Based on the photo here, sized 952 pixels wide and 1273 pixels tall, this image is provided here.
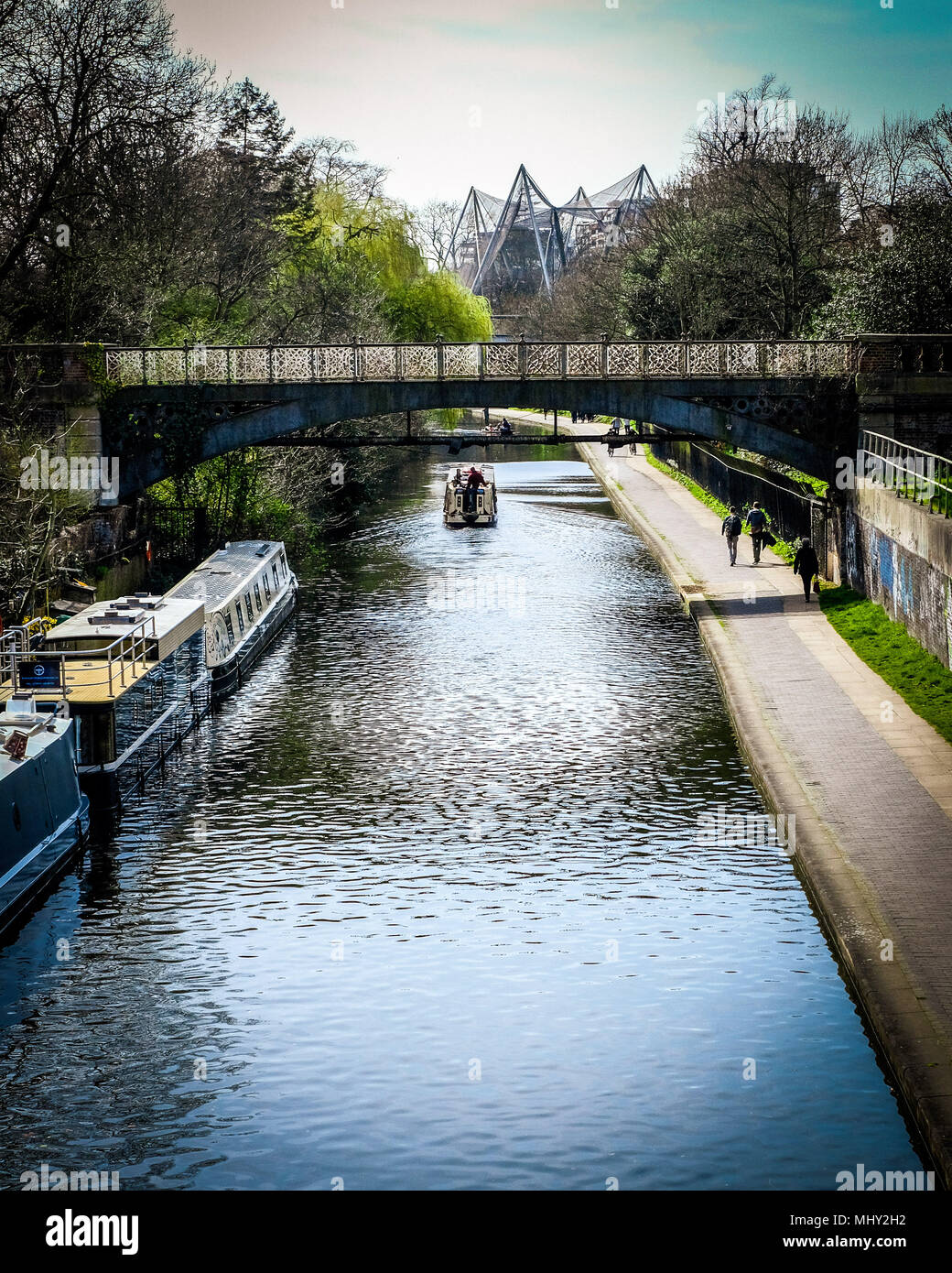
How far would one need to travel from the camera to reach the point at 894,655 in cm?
3000

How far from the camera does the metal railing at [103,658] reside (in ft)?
75.0

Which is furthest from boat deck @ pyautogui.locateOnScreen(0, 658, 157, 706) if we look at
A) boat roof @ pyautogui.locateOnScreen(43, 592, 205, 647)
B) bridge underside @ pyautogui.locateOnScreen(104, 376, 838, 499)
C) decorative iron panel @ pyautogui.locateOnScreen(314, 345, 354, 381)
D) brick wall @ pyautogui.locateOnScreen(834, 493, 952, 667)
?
decorative iron panel @ pyautogui.locateOnScreen(314, 345, 354, 381)

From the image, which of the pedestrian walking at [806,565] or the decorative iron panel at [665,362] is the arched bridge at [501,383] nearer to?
the decorative iron panel at [665,362]

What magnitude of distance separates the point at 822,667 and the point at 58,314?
83.3 feet

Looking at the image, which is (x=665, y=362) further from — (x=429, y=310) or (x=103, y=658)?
(x=429, y=310)

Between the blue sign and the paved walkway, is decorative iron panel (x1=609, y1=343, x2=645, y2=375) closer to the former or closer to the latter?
the paved walkway

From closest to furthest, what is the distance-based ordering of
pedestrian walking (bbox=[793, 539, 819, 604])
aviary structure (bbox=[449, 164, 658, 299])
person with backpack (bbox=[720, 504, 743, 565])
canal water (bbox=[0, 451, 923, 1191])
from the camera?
canal water (bbox=[0, 451, 923, 1191]) < pedestrian walking (bbox=[793, 539, 819, 604]) < person with backpack (bbox=[720, 504, 743, 565]) < aviary structure (bbox=[449, 164, 658, 299])

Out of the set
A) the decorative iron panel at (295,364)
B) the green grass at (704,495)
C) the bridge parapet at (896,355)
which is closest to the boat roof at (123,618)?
the decorative iron panel at (295,364)

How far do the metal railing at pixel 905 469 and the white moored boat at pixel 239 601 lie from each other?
1389 cm

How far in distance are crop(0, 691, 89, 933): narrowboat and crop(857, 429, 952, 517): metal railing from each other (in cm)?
1674

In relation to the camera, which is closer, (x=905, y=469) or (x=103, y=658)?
(x=103, y=658)

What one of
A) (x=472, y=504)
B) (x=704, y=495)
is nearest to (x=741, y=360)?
(x=472, y=504)

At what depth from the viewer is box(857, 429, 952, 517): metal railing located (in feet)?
101

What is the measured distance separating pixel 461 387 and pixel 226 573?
347 inches
